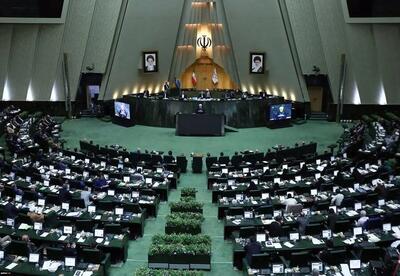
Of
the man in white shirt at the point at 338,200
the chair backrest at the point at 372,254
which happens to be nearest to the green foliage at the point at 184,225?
the man in white shirt at the point at 338,200

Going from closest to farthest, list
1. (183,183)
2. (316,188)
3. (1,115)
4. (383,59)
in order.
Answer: (316,188)
(183,183)
(1,115)
(383,59)

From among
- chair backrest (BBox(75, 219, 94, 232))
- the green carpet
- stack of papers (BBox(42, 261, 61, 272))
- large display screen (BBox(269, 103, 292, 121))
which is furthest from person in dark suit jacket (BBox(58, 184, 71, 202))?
large display screen (BBox(269, 103, 292, 121))

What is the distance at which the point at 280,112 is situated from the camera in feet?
112

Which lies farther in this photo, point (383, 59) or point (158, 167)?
point (383, 59)

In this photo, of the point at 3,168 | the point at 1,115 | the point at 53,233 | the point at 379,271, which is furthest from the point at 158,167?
the point at 1,115

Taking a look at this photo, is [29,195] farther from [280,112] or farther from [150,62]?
[150,62]

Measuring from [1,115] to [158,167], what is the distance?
15853 mm

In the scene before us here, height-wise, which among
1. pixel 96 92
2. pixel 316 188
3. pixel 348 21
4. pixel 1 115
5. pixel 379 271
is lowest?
pixel 379 271

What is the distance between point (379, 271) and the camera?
36.2ft

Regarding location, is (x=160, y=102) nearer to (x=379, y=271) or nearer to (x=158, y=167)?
(x=158, y=167)

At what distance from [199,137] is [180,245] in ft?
58.2

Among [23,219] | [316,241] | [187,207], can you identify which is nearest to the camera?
[316,241]

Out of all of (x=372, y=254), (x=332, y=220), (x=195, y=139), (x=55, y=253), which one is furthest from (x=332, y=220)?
(x=195, y=139)

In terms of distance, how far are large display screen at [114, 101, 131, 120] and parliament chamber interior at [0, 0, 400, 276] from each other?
0.41 ft
